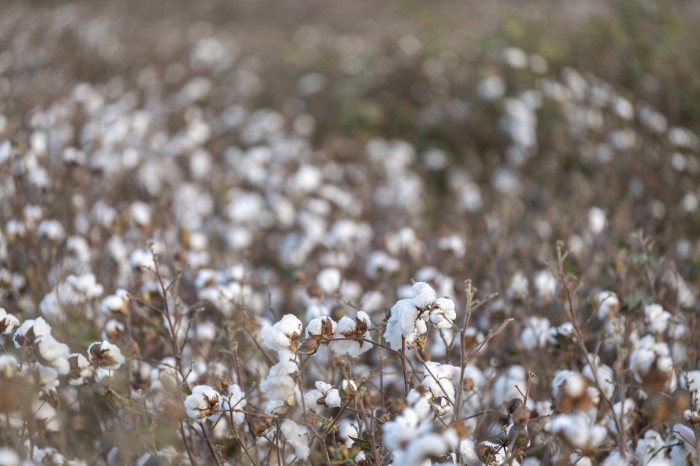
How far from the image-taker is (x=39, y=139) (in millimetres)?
4059

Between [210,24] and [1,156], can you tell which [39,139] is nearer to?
[1,156]

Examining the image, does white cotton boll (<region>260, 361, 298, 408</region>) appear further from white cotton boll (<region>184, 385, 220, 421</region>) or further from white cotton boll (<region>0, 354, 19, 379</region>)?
white cotton boll (<region>0, 354, 19, 379</region>)

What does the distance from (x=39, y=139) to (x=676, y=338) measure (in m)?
3.32

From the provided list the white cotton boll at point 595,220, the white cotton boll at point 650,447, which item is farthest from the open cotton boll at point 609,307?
the white cotton boll at point 595,220

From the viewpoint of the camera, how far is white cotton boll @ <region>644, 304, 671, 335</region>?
100.0 inches

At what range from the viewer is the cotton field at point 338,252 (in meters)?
1.97

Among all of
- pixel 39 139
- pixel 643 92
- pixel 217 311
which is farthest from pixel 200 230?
pixel 643 92

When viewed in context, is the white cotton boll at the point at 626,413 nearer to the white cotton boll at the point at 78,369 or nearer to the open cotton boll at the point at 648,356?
the open cotton boll at the point at 648,356

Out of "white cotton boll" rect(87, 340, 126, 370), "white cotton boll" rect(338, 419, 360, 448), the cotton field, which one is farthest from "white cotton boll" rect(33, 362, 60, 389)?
"white cotton boll" rect(338, 419, 360, 448)

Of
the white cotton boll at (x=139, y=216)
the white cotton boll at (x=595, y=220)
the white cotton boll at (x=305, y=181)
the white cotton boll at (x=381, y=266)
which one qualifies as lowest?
the white cotton boll at (x=305, y=181)

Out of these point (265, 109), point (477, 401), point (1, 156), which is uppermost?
point (1, 156)

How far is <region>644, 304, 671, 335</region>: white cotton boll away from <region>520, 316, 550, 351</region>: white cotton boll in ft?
1.22

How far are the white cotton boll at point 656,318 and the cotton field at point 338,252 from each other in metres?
0.01

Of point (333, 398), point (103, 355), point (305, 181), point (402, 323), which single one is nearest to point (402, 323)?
point (402, 323)
